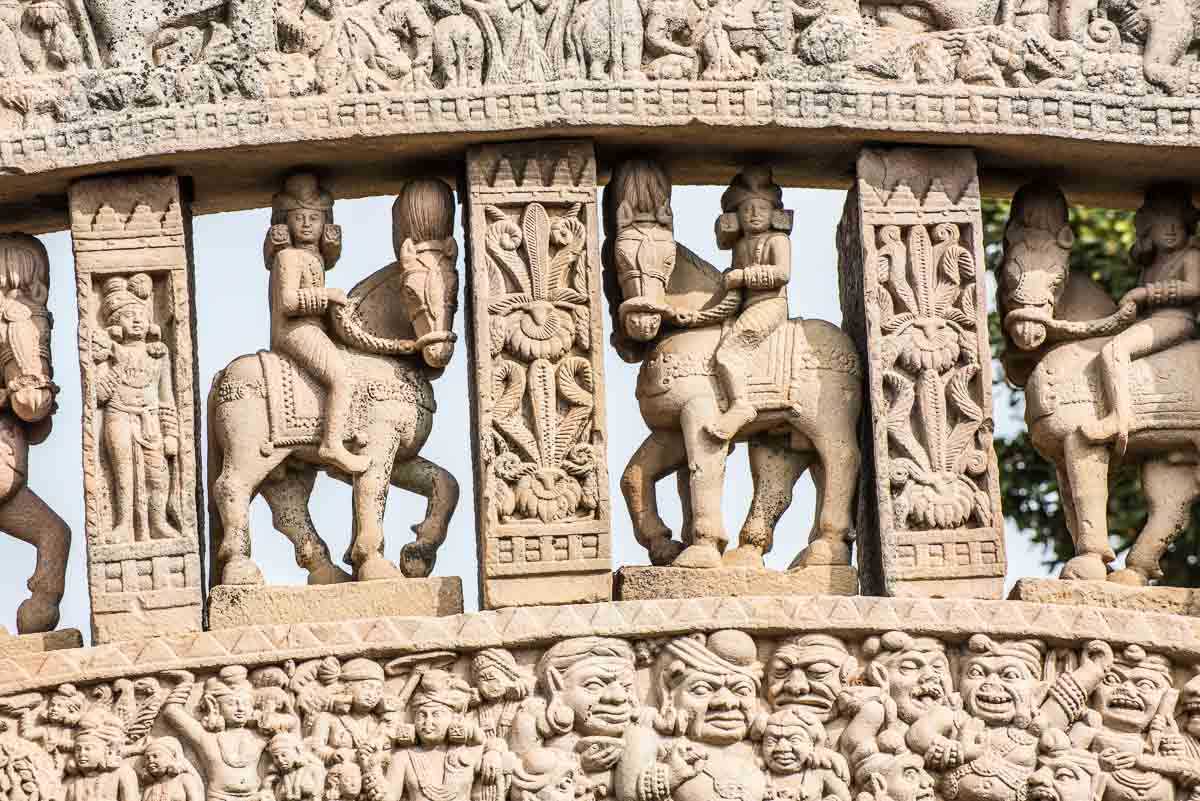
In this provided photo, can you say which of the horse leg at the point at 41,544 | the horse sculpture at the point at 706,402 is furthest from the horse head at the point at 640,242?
the horse leg at the point at 41,544

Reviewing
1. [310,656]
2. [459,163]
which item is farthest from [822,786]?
[459,163]

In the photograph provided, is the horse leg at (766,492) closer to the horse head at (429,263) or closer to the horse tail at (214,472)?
the horse head at (429,263)

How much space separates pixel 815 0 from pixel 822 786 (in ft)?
8.26

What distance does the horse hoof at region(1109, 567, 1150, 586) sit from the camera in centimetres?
1129

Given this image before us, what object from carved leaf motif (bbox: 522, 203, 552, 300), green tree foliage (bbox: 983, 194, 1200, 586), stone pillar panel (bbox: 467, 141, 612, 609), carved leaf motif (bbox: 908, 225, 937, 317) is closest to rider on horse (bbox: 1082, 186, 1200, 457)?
carved leaf motif (bbox: 908, 225, 937, 317)

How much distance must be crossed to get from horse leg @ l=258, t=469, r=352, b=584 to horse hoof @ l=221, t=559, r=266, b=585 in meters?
0.19

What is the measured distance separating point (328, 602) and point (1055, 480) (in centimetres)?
820

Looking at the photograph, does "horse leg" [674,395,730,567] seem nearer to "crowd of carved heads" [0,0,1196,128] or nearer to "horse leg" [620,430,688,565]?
"horse leg" [620,430,688,565]

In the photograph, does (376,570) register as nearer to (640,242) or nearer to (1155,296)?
(640,242)

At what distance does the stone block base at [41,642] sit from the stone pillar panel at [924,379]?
8.23ft

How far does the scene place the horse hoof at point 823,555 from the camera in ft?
36.8

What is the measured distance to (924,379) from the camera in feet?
37.0

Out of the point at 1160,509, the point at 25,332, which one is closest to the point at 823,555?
the point at 1160,509

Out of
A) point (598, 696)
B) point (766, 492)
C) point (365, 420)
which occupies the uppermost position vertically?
point (365, 420)
